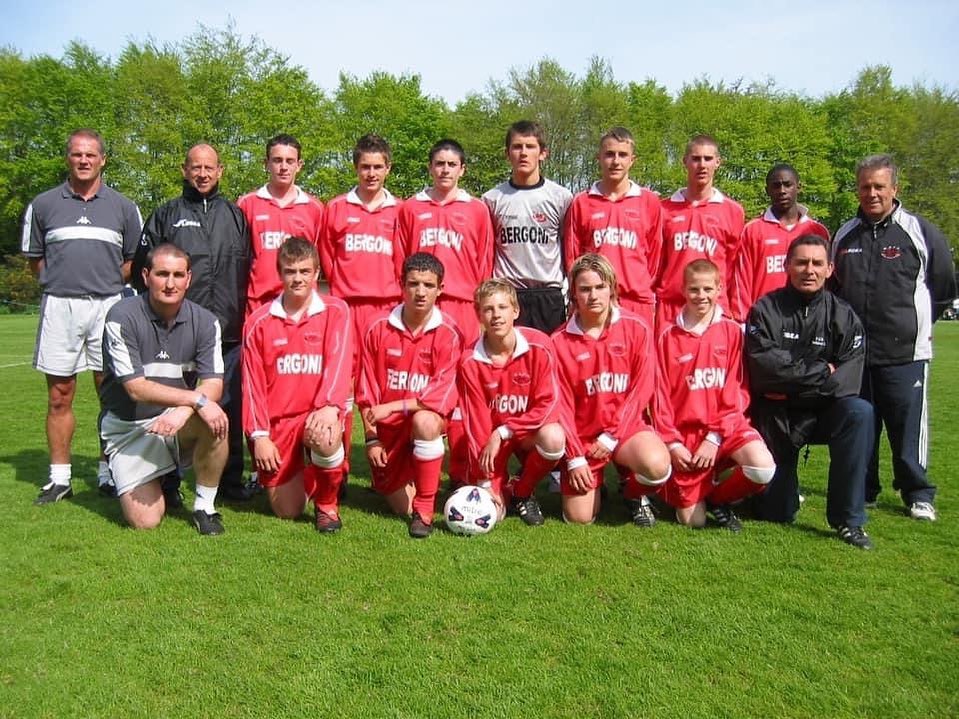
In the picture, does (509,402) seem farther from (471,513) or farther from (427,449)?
(471,513)

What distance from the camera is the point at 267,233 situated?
18.7 feet

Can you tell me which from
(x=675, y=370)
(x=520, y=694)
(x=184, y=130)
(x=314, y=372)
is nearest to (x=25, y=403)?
(x=314, y=372)

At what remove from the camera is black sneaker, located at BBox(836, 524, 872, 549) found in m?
4.32

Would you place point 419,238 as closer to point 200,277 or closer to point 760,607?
point 200,277

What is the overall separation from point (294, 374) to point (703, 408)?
2521 mm

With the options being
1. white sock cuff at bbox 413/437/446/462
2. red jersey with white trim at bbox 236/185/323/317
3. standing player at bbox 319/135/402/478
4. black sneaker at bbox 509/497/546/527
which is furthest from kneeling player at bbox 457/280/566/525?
red jersey with white trim at bbox 236/185/323/317

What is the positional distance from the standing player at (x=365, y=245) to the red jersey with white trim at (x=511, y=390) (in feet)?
3.85

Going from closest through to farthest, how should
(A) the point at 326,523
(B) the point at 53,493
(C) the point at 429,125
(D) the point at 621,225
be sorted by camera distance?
(A) the point at 326,523, (B) the point at 53,493, (D) the point at 621,225, (C) the point at 429,125

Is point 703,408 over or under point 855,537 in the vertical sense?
over

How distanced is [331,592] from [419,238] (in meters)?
2.85

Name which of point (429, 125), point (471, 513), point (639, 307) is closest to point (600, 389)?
point (639, 307)

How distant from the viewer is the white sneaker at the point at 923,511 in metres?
4.90

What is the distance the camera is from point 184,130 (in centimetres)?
3747

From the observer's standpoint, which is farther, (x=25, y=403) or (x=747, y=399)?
(x=25, y=403)
